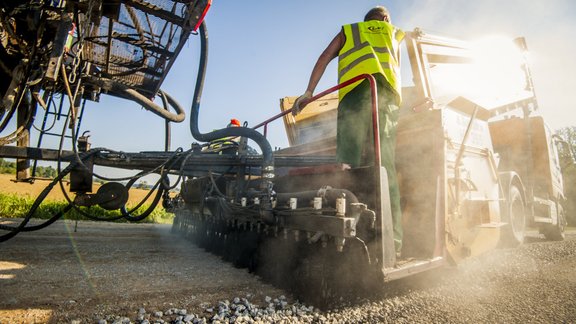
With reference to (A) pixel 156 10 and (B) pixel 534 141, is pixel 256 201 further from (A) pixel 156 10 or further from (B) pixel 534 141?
(B) pixel 534 141

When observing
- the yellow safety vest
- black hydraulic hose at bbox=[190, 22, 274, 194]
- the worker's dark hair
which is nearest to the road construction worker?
the yellow safety vest

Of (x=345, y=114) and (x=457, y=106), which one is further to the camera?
(x=457, y=106)

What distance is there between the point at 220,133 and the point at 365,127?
1.98m

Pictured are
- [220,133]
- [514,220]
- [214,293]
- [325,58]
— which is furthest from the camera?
[514,220]

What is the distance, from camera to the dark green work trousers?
236 cm

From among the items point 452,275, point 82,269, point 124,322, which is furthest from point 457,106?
point 82,269

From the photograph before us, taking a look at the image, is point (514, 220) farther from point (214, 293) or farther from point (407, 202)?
point (214, 293)

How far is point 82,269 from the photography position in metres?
2.82

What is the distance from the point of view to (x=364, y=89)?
94.4 inches

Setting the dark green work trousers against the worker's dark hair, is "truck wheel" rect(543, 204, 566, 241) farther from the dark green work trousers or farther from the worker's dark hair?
the worker's dark hair

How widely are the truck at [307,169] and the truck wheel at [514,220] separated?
25mm

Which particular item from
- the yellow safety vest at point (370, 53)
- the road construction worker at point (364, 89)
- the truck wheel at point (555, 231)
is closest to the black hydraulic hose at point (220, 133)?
the road construction worker at point (364, 89)

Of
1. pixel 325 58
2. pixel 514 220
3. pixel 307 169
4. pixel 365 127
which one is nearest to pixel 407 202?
pixel 365 127

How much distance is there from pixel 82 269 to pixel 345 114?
2962mm
